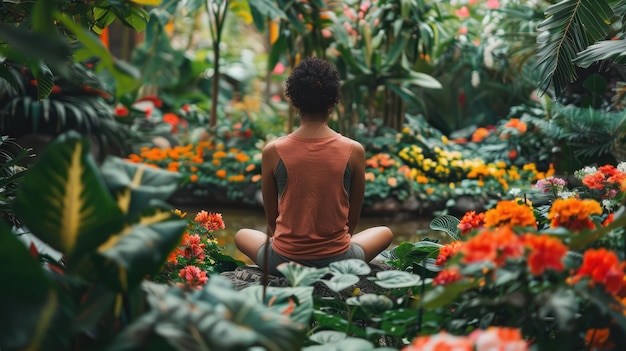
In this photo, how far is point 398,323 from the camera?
166 centimetres

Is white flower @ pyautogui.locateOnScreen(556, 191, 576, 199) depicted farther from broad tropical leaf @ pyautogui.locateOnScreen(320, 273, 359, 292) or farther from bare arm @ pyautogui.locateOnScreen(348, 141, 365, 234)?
broad tropical leaf @ pyautogui.locateOnScreen(320, 273, 359, 292)

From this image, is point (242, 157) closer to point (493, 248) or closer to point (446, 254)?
point (446, 254)

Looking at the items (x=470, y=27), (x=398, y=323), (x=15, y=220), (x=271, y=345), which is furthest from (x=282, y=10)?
(x=271, y=345)

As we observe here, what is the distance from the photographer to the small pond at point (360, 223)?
500 centimetres

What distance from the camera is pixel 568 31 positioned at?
3076mm

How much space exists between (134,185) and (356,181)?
1543 mm

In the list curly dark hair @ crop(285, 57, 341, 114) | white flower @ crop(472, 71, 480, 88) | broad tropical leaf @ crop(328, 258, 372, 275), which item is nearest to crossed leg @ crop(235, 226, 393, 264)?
curly dark hair @ crop(285, 57, 341, 114)

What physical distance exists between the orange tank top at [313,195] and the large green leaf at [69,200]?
142 cm

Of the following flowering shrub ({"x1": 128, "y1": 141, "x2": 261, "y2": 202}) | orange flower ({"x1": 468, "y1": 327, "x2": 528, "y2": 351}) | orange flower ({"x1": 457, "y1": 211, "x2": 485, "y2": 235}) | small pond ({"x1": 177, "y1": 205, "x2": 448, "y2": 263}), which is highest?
orange flower ({"x1": 468, "y1": 327, "x2": 528, "y2": 351})

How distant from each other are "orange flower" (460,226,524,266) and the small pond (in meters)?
3.52

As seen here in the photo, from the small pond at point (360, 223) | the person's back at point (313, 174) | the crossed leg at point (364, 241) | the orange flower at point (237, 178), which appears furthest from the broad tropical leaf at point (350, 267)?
the orange flower at point (237, 178)

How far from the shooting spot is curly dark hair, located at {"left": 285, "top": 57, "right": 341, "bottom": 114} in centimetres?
269

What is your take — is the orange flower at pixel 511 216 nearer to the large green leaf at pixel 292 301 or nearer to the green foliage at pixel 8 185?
the large green leaf at pixel 292 301

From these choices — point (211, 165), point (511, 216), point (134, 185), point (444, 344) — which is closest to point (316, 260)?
point (511, 216)
